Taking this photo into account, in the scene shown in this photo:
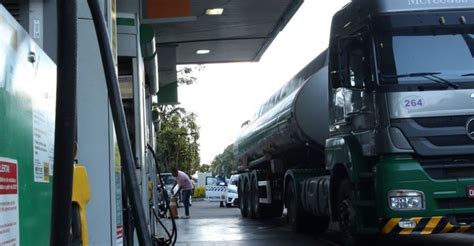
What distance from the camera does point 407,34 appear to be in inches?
304

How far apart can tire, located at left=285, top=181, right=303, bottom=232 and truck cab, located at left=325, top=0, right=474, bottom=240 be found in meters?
4.78

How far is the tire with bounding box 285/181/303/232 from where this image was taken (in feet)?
42.1

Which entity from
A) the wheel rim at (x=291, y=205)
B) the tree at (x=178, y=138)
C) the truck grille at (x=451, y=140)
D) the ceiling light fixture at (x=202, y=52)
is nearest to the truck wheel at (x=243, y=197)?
the ceiling light fixture at (x=202, y=52)

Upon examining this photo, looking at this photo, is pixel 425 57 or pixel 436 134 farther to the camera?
pixel 425 57

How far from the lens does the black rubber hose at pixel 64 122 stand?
154cm

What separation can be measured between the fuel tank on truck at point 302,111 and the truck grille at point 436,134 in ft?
12.5

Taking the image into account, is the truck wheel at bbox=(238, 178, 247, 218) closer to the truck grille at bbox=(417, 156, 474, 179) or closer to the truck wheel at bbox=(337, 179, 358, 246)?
the truck wheel at bbox=(337, 179, 358, 246)

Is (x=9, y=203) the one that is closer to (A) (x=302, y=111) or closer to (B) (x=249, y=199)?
(A) (x=302, y=111)

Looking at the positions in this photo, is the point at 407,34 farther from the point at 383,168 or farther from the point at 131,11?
the point at 131,11

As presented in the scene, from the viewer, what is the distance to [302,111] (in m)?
11.9

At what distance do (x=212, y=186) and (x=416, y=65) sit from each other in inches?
1089

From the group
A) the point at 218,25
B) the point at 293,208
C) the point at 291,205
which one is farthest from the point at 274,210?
the point at 218,25

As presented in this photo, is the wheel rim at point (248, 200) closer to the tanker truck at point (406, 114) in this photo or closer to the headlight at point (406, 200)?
the tanker truck at point (406, 114)

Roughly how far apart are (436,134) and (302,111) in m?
4.54
